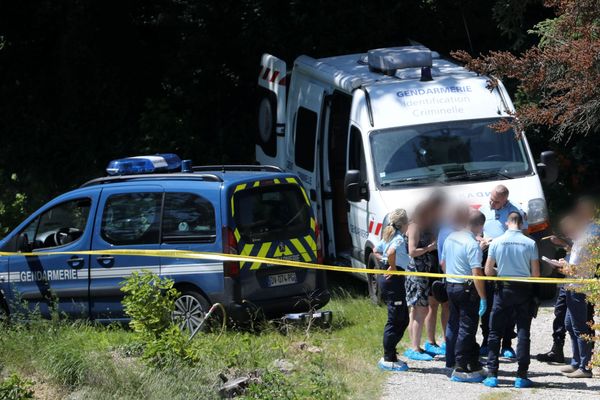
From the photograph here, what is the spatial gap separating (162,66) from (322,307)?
9516 mm

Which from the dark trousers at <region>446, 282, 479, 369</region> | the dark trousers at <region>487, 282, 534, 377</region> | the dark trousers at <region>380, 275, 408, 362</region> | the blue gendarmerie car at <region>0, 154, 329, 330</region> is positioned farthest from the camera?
the blue gendarmerie car at <region>0, 154, 329, 330</region>

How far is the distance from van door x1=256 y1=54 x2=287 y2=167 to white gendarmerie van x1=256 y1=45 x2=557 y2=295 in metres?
1.26

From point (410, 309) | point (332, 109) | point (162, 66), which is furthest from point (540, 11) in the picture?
point (410, 309)

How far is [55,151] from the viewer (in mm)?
19234

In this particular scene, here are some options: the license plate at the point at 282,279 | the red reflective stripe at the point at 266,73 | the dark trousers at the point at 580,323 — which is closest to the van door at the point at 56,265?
the license plate at the point at 282,279

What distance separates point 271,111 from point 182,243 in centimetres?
516

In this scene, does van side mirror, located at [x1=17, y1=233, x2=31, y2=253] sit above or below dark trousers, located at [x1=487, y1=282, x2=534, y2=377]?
above

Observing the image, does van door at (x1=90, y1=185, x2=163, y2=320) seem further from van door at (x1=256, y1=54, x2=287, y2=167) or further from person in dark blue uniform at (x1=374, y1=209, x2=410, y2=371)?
van door at (x1=256, y1=54, x2=287, y2=167)

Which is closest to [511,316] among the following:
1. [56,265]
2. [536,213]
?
[536,213]

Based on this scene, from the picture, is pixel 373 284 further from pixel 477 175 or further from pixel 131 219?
pixel 131 219

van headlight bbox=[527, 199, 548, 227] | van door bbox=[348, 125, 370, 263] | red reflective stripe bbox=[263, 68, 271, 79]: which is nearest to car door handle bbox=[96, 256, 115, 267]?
van door bbox=[348, 125, 370, 263]

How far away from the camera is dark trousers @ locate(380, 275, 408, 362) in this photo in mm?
9430

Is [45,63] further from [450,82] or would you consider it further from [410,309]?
[410,309]

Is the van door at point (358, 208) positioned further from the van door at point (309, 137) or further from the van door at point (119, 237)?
the van door at point (119, 237)
